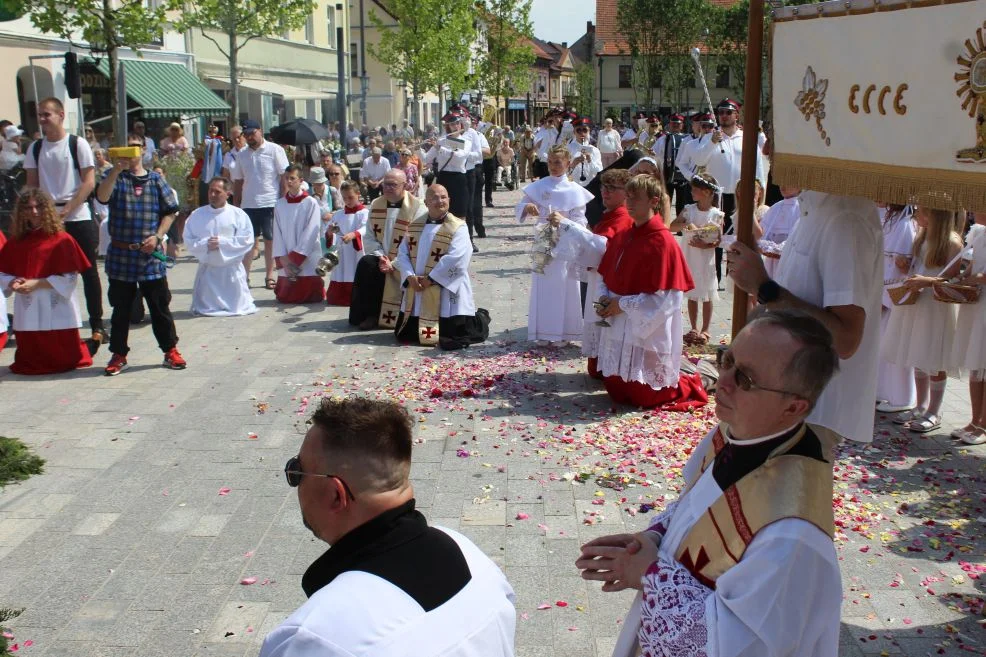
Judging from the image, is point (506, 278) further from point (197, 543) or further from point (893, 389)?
point (197, 543)

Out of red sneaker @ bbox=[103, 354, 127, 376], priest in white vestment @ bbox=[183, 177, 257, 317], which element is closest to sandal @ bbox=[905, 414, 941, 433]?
red sneaker @ bbox=[103, 354, 127, 376]

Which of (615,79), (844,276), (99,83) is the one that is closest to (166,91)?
(99,83)

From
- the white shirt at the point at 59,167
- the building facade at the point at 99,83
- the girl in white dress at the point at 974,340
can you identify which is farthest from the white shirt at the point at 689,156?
the building facade at the point at 99,83

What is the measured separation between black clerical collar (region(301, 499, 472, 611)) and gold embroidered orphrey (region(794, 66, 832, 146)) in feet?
6.67

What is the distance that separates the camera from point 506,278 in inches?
542

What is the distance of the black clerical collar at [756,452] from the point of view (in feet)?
7.72

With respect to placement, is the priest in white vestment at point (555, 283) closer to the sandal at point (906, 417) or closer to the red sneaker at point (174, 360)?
the sandal at point (906, 417)

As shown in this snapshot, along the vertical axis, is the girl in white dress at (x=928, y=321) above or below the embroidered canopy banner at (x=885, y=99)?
below

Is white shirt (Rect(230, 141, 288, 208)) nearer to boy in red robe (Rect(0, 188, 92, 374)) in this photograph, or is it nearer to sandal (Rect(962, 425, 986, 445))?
boy in red robe (Rect(0, 188, 92, 374))

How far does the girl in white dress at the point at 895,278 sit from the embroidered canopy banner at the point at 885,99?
13.4 ft

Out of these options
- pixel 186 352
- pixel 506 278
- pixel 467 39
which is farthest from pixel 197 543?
pixel 467 39

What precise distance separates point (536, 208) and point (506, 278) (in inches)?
164

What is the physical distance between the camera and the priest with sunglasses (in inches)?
Result: 75.9

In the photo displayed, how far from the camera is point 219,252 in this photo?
10930mm
